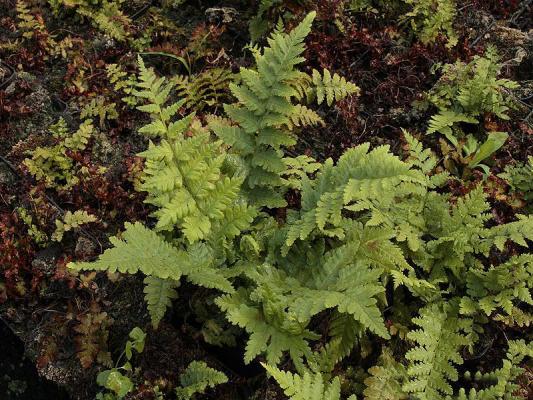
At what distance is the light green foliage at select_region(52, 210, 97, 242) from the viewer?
3.95 meters

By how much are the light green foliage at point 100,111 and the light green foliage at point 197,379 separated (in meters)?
2.13

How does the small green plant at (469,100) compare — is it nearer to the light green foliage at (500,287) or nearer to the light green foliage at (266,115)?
the light green foliage at (500,287)

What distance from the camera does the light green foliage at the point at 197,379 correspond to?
327 centimetres

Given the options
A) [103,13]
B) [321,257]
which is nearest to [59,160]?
[103,13]

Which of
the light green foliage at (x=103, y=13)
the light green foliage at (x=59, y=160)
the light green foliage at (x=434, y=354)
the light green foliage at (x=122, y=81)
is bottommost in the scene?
the light green foliage at (x=434, y=354)

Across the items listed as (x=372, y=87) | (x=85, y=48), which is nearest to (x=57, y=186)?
(x=85, y=48)

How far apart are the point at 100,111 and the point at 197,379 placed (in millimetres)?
2273

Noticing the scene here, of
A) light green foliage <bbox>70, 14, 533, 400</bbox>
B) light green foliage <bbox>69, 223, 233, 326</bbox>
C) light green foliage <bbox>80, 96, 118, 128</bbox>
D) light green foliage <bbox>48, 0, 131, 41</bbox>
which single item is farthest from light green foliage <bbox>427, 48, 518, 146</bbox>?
light green foliage <bbox>48, 0, 131, 41</bbox>

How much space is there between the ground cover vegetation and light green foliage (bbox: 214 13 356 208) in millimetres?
14

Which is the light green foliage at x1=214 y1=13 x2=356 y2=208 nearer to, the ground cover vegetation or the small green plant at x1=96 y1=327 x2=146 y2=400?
the ground cover vegetation

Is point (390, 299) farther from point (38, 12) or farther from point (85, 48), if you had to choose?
point (38, 12)

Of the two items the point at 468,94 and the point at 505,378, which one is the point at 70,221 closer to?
the point at 505,378

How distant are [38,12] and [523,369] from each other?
473 centimetres

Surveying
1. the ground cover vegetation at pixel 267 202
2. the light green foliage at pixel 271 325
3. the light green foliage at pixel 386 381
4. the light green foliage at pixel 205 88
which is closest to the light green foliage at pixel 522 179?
the ground cover vegetation at pixel 267 202
